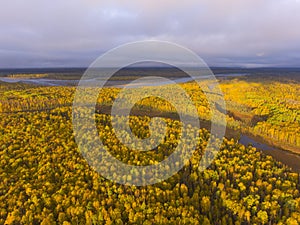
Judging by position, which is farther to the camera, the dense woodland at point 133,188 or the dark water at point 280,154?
the dark water at point 280,154

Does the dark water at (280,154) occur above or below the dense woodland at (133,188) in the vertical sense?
below

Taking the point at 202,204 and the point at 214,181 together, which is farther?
the point at 214,181

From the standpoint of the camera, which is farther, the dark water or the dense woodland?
the dark water

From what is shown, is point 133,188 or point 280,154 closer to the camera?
point 133,188

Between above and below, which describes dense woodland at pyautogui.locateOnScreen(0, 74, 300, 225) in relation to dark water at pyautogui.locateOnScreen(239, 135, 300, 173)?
above

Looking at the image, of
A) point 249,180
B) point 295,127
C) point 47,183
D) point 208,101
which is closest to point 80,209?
point 47,183

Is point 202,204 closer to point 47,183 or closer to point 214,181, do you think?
point 214,181

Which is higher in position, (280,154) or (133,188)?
(133,188)

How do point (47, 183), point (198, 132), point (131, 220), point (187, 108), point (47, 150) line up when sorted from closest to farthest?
→ point (131, 220) < point (47, 183) < point (47, 150) < point (198, 132) < point (187, 108)
